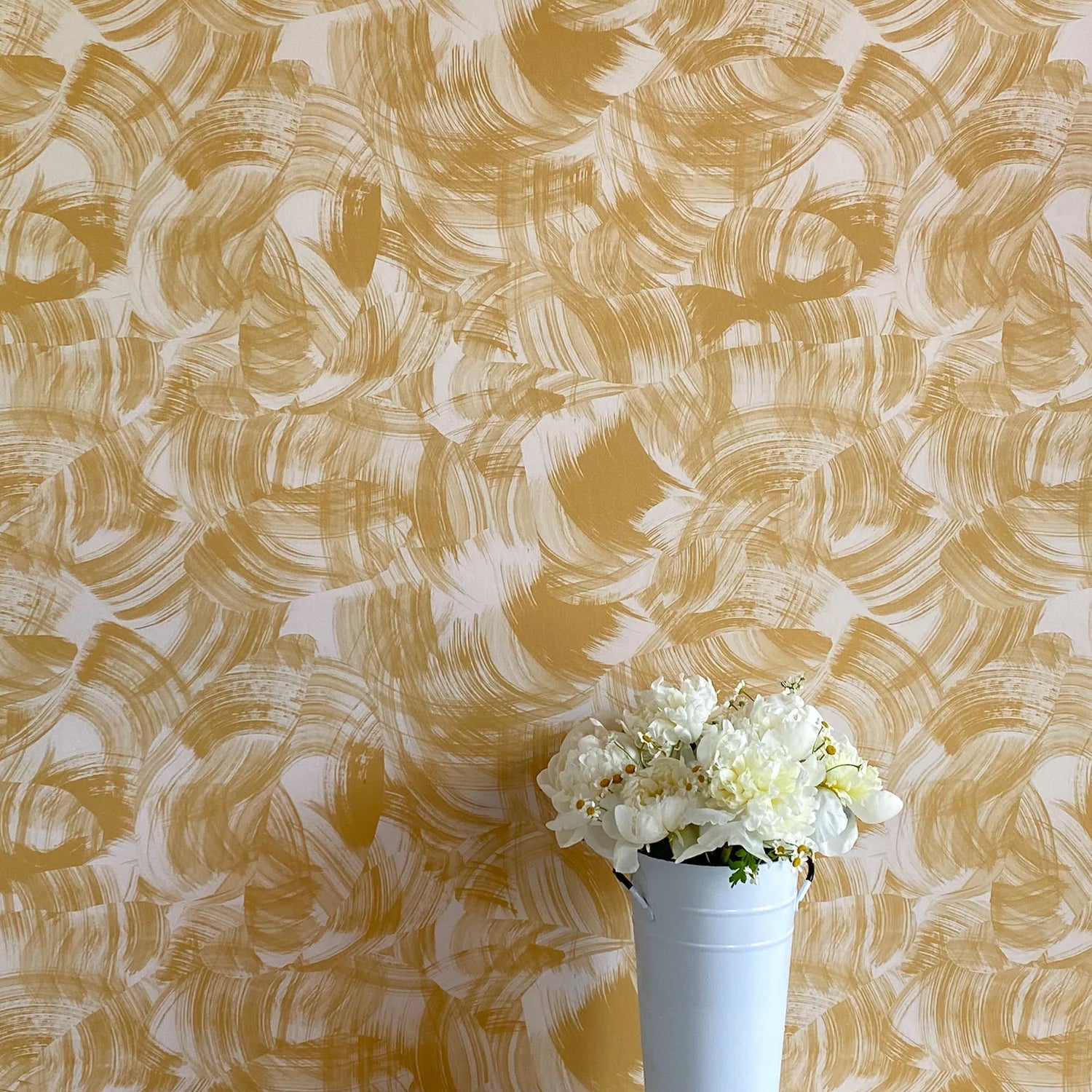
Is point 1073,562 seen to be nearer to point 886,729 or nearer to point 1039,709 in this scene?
point 1039,709

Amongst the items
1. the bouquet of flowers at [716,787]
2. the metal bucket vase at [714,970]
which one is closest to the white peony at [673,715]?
the bouquet of flowers at [716,787]

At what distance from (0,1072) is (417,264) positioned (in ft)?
4.06

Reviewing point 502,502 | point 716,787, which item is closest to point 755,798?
point 716,787

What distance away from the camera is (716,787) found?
1147 millimetres

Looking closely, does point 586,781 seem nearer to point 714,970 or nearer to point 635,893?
point 635,893

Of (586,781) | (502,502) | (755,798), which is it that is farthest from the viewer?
(502,502)

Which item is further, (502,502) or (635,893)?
(502,502)

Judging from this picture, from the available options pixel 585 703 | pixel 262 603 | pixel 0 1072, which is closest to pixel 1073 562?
pixel 585 703

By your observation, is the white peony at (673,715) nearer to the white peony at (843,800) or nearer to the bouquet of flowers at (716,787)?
the bouquet of flowers at (716,787)

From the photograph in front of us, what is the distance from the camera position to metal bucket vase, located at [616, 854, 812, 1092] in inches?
47.6

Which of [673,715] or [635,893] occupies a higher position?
[673,715]

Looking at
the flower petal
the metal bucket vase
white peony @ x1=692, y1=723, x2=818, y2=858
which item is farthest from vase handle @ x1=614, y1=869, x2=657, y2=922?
the flower petal

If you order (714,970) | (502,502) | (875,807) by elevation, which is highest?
(502,502)

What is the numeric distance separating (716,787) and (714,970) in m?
0.24
